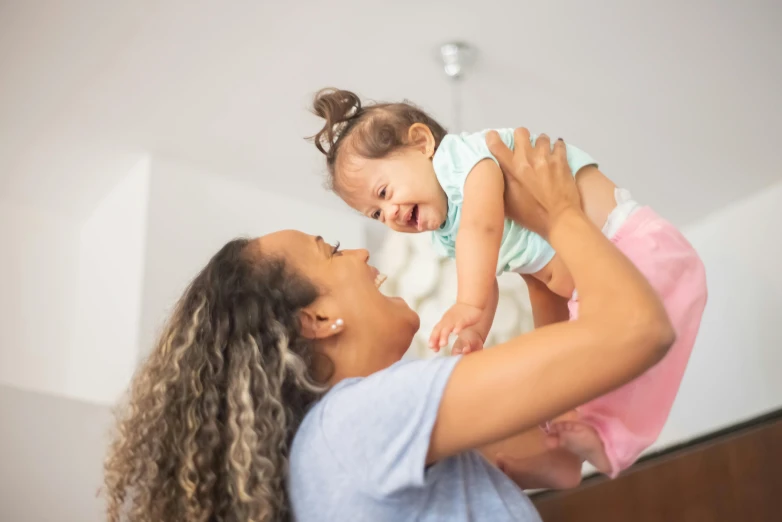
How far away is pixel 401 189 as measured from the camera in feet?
3.98

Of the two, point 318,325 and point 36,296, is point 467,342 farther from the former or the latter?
point 36,296

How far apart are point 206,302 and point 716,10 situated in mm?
1421

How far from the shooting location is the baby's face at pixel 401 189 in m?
1.21

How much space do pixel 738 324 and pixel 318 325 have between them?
207 centimetres

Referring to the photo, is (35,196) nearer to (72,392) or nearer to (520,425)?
(72,392)

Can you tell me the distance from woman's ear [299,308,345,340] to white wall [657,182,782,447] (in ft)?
5.76

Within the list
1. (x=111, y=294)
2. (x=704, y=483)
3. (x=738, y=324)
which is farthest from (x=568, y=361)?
(x=738, y=324)

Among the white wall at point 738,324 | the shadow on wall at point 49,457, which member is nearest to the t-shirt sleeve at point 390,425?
the shadow on wall at point 49,457

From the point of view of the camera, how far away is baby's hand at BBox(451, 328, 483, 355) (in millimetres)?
1108

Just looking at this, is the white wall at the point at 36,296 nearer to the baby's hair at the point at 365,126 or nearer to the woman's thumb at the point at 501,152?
the baby's hair at the point at 365,126

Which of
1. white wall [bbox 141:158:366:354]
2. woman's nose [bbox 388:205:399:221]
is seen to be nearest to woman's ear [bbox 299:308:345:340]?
woman's nose [bbox 388:205:399:221]

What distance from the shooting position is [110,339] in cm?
214

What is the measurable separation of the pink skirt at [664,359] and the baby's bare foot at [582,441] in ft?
0.04

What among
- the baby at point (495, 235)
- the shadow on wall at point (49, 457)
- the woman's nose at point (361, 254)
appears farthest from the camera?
the shadow on wall at point (49, 457)
